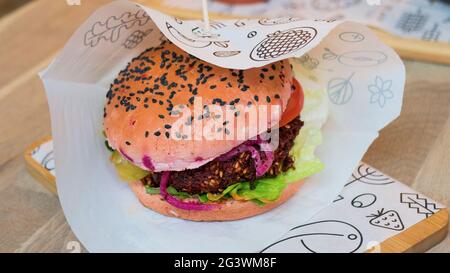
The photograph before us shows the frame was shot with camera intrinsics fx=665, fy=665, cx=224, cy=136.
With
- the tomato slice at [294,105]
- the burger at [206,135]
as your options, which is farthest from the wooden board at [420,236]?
the tomato slice at [294,105]

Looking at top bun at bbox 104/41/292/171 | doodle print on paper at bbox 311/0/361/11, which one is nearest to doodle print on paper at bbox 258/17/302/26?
top bun at bbox 104/41/292/171

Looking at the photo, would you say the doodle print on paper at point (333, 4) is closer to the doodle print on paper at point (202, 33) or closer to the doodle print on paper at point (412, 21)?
the doodle print on paper at point (412, 21)

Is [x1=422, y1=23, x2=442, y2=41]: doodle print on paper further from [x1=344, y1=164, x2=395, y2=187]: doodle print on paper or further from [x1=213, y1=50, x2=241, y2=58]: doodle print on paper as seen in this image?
[x1=213, y1=50, x2=241, y2=58]: doodle print on paper

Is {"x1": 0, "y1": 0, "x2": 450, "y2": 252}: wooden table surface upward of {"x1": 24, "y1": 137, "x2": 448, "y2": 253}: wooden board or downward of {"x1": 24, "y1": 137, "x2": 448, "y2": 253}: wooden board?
downward

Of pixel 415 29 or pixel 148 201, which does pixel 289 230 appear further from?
pixel 415 29
